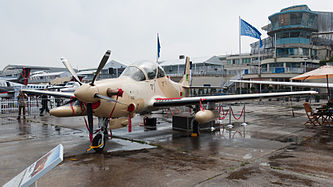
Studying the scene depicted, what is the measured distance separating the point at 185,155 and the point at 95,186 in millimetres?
3155

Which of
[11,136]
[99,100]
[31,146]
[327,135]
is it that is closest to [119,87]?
[99,100]

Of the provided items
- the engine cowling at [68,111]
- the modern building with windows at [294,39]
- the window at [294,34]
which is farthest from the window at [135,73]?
the window at [294,34]

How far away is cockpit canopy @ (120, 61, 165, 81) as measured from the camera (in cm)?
910

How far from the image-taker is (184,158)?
6977 millimetres

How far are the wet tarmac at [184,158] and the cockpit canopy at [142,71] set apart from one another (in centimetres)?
252

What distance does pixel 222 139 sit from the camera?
31.6 feet

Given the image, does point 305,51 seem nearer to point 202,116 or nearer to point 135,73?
point 202,116

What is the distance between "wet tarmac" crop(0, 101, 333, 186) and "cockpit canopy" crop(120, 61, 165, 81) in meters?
2.52

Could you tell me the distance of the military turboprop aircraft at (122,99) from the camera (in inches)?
275

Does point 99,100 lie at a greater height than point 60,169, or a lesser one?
greater

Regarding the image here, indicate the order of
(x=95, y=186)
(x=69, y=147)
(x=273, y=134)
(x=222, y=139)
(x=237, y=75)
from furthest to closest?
(x=237, y=75) → (x=273, y=134) → (x=222, y=139) → (x=69, y=147) → (x=95, y=186)

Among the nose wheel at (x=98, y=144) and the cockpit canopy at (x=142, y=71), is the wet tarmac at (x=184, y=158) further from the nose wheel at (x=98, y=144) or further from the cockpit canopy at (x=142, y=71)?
the cockpit canopy at (x=142, y=71)

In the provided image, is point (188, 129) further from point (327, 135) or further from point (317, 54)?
point (317, 54)

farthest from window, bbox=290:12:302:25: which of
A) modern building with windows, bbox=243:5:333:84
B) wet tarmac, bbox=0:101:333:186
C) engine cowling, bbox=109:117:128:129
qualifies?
engine cowling, bbox=109:117:128:129
